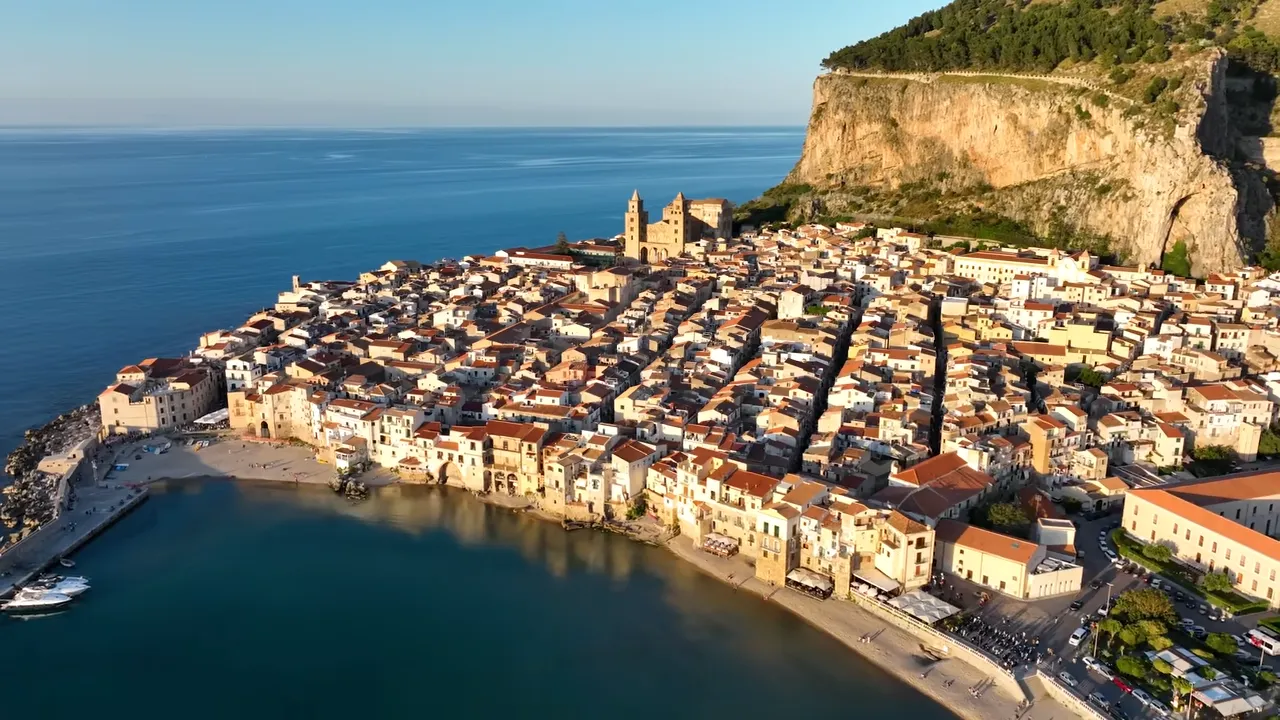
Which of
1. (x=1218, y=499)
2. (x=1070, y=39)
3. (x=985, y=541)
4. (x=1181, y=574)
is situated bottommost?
(x=1181, y=574)

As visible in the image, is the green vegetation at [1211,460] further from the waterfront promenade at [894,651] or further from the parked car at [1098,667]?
the waterfront promenade at [894,651]

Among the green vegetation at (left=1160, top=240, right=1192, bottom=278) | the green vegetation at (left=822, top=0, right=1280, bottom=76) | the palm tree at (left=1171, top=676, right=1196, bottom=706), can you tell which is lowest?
the palm tree at (left=1171, top=676, right=1196, bottom=706)

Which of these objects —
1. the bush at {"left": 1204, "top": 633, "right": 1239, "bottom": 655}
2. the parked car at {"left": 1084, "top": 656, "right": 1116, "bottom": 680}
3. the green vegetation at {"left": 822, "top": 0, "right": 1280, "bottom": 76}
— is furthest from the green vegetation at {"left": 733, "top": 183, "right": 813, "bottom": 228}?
the parked car at {"left": 1084, "top": 656, "right": 1116, "bottom": 680}

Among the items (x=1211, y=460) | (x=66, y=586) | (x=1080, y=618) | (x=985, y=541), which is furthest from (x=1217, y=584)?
(x=66, y=586)

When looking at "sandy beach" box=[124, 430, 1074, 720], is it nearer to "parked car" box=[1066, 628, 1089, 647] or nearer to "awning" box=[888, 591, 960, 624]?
"awning" box=[888, 591, 960, 624]

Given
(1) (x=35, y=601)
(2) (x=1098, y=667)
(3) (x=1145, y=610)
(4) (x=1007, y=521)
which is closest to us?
(2) (x=1098, y=667)

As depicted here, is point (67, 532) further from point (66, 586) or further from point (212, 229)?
point (212, 229)
